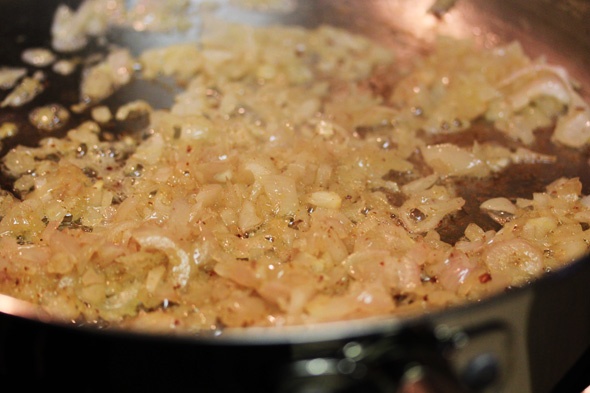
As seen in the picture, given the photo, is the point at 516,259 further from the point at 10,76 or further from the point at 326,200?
the point at 10,76

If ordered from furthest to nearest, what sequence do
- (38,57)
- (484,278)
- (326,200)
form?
(38,57) → (326,200) → (484,278)

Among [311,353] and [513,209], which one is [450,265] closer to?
[513,209]

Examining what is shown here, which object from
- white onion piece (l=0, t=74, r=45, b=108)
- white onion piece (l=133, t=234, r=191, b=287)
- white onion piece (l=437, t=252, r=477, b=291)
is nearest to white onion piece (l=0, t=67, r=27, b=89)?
white onion piece (l=0, t=74, r=45, b=108)

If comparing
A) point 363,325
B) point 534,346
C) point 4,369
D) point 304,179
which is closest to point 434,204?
point 304,179

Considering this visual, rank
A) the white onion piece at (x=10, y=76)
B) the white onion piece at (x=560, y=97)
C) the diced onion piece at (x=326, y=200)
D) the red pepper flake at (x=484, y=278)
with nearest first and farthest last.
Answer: the red pepper flake at (x=484, y=278) → the diced onion piece at (x=326, y=200) → the white onion piece at (x=560, y=97) → the white onion piece at (x=10, y=76)

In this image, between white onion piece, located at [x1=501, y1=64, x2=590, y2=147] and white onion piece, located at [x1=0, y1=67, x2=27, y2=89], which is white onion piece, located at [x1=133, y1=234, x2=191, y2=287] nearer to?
white onion piece, located at [x1=0, y1=67, x2=27, y2=89]

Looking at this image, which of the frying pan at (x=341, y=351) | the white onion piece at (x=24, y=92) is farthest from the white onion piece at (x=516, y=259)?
the white onion piece at (x=24, y=92)

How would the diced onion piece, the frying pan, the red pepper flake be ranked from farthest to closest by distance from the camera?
the diced onion piece < the red pepper flake < the frying pan

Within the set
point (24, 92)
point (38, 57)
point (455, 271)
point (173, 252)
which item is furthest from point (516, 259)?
point (38, 57)

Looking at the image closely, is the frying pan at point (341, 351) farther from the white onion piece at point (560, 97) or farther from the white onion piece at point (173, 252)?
the white onion piece at point (560, 97)

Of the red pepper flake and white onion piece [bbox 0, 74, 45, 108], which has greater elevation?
the red pepper flake

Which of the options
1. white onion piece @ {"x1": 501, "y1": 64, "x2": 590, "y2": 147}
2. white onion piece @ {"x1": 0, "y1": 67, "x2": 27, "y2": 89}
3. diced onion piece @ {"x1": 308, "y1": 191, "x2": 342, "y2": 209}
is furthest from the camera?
white onion piece @ {"x1": 0, "y1": 67, "x2": 27, "y2": 89}
